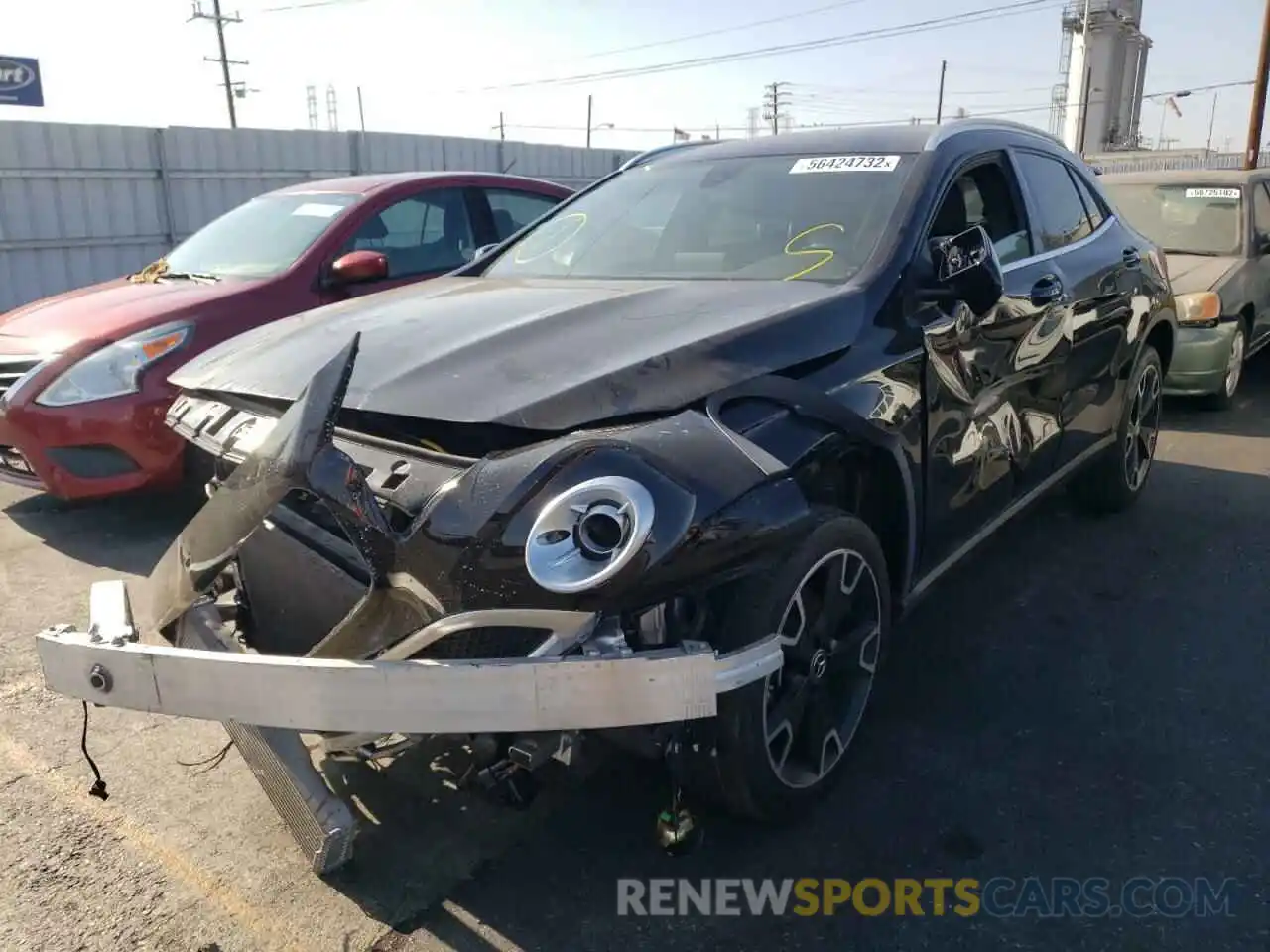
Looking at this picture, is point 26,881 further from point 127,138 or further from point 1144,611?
point 127,138

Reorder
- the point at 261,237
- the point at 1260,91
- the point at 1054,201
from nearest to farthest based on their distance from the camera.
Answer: the point at 1054,201 → the point at 261,237 → the point at 1260,91

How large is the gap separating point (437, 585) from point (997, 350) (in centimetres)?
212

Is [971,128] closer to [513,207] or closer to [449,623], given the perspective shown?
[449,623]

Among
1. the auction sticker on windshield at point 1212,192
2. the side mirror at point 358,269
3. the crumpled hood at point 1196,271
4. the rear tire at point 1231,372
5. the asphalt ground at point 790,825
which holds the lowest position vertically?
the asphalt ground at point 790,825

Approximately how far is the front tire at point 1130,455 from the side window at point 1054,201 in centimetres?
87

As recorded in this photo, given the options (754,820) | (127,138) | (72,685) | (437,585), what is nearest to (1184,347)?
(754,820)

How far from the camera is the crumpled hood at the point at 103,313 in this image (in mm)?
4777

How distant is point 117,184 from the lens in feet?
41.7

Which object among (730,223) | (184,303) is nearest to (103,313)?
(184,303)

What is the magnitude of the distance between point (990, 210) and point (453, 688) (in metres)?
2.71

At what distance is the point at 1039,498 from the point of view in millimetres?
3979

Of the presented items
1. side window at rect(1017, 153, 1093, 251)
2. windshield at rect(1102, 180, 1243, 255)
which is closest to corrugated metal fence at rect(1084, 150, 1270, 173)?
windshield at rect(1102, 180, 1243, 255)

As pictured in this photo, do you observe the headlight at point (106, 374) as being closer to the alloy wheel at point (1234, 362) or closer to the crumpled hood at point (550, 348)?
the crumpled hood at point (550, 348)

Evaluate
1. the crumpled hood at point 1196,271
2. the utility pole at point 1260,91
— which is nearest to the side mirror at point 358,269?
the crumpled hood at point 1196,271
